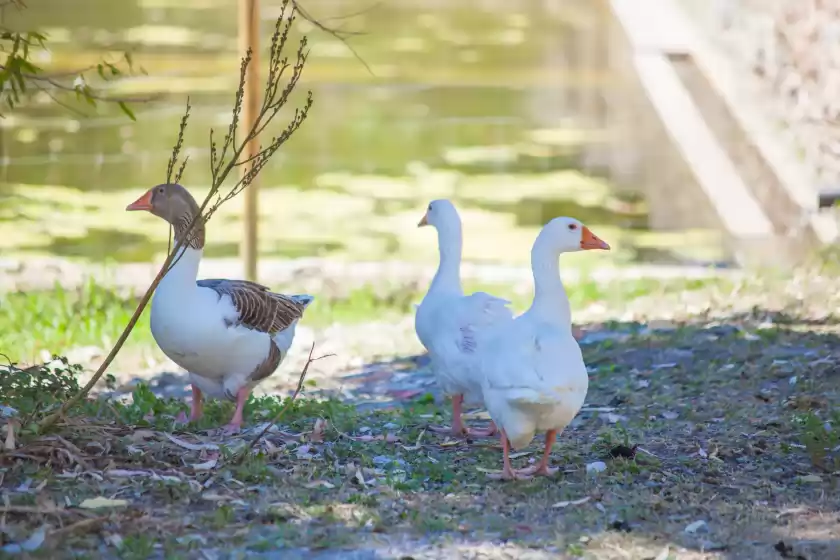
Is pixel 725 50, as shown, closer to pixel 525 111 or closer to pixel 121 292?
pixel 525 111

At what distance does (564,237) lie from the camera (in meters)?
5.39

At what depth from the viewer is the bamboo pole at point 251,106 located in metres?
8.83

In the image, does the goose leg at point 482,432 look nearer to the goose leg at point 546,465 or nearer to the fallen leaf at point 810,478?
the goose leg at point 546,465

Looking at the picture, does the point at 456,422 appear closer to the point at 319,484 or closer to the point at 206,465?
the point at 319,484

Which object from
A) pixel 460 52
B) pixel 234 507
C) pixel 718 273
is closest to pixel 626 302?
pixel 718 273

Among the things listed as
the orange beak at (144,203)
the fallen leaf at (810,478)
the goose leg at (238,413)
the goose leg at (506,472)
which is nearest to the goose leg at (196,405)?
the goose leg at (238,413)

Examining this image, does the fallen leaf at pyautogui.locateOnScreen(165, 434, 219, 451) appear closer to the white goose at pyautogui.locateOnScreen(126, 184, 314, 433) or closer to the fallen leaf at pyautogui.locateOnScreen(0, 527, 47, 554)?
the white goose at pyautogui.locateOnScreen(126, 184, 314, 433)

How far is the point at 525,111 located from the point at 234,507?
42.2ft

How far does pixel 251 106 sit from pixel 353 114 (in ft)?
25.7

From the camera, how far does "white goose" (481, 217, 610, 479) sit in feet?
16.1

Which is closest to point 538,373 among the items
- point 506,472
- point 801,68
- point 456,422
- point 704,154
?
point 506,472

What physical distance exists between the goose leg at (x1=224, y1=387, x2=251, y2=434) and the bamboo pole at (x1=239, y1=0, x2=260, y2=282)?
3.05m

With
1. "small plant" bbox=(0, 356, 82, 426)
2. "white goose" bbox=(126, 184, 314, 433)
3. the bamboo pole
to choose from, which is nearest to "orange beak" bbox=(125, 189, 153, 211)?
"white goose" bbox=(126, 184, 314, 433)

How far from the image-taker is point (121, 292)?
378 inches
